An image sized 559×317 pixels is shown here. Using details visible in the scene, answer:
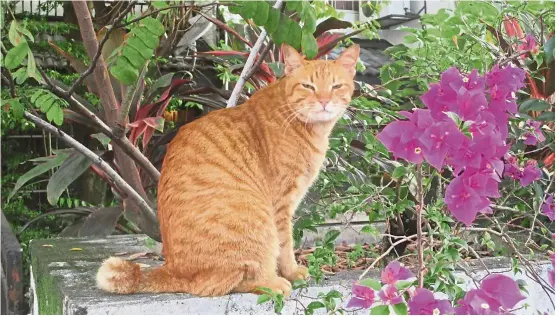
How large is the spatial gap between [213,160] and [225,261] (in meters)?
0.22

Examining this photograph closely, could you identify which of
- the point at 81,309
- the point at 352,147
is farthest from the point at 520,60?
the point at 81,309

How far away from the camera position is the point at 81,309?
1.22 metres

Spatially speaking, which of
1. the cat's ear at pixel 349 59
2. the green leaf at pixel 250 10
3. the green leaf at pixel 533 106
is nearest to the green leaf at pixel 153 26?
the green leaf at pixel 250 10

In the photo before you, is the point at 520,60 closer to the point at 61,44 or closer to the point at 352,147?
the point at 352,147

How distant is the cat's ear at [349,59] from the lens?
54.6 inches

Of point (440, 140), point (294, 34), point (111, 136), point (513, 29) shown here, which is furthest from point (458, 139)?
point (513, 29)

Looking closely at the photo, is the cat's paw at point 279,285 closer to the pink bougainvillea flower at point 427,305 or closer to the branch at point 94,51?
the pink bougainvillea flower at point 427,305

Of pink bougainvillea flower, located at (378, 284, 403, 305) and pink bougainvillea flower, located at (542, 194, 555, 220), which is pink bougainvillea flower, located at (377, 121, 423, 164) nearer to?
pink bougainvillea flower, located at (378, 284, 403, 305)

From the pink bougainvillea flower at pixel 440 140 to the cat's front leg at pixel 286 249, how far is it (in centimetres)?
A: 51

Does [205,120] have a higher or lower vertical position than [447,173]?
higher

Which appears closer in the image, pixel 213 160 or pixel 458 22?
pixel 213 160

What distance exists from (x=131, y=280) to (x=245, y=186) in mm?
286

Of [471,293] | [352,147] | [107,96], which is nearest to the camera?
[471,293]

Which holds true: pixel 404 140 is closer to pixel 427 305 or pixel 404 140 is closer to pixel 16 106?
pixel 427 305
